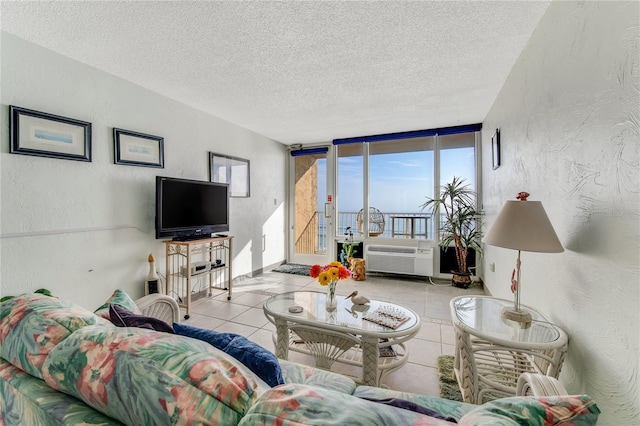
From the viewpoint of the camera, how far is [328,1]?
170 cm

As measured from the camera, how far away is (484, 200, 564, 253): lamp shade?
138 centimetres

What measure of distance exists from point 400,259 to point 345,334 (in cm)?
298

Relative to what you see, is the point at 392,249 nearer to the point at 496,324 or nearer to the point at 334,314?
the point at 334,314

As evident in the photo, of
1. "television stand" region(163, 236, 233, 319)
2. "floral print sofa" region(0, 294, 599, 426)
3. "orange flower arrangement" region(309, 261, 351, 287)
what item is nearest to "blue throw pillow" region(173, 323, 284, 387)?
"floral print sofa" region(0, 294, 599, 426)

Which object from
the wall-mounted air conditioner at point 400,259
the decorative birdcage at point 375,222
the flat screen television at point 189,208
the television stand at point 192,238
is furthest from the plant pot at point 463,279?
the television stand at point 192,238

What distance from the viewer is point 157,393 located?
0.60m

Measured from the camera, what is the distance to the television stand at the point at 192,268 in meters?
3.08

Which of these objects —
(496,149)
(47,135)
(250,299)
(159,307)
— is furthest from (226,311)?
(496,149)

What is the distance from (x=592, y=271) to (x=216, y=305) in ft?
11.2

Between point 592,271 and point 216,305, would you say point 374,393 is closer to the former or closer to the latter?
point 592,271

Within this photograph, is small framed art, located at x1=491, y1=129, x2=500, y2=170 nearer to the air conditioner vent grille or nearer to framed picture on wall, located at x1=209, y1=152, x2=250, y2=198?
the air conditioner vent grille

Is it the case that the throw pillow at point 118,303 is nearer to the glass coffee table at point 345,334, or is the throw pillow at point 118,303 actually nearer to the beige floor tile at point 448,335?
the glass coffee table at point 345,334

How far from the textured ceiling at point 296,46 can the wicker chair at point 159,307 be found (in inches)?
70.7

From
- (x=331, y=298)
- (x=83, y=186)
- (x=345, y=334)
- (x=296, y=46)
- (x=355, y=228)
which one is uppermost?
(x=296, y=46)
